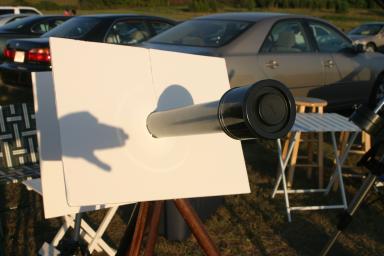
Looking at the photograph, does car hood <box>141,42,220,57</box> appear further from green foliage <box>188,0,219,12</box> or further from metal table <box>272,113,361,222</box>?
green foliage <box>188,0,219,12</box>

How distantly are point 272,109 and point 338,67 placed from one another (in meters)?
5.38

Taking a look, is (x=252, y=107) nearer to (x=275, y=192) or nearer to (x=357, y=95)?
(x=275, y=192)

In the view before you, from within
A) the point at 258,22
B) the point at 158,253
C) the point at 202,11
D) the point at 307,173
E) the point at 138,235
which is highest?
the point at 138,235

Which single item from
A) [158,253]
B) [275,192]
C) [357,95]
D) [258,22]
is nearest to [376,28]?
[357,95]

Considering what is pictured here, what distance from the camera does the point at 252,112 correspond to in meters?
0.89

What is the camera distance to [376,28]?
58.4 feet

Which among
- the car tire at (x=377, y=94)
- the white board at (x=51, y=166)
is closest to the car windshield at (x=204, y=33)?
the car tire at (x=377, y=94)

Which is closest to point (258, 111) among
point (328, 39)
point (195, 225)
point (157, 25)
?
point (195, 225)

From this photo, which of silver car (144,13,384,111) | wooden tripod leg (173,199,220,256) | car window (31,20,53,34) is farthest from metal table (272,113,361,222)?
car window (31,20,53,34)

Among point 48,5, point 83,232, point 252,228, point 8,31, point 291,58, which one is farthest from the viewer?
point 48,5

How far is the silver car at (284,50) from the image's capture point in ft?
17.1

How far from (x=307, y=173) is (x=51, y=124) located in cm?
375

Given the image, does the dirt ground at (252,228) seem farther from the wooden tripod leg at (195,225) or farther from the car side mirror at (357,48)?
the car side mirror at (357,48)

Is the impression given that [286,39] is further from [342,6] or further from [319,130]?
[342,6]
